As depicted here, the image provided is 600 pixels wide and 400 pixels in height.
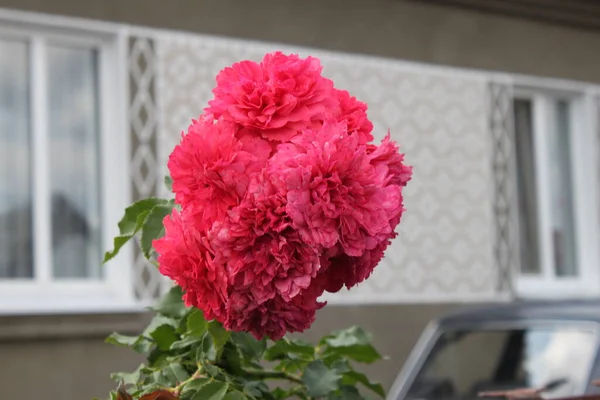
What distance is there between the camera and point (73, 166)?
7480 millimetres

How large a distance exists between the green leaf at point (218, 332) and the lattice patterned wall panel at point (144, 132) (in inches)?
222

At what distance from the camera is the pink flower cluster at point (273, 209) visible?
168 cm

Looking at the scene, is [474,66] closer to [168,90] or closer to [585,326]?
[168,90]

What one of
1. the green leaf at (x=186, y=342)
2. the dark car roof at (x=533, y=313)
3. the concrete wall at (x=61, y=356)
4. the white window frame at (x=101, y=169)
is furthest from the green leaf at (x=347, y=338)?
the white window frame at (x=101, y=169)

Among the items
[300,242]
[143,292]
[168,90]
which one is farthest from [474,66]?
[300,242]

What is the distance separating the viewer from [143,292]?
739cm

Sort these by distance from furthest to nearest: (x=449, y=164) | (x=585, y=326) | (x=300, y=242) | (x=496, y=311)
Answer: (x=449, y=164) → (x=496, y=311) → (x=585, y=326) → (x=300, y=242)

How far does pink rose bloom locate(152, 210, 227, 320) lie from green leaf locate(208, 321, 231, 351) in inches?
3.3

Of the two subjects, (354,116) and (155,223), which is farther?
(155,223)

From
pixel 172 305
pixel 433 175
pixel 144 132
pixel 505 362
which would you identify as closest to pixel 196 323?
pixel 172 305

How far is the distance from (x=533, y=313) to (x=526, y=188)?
5.98 meters

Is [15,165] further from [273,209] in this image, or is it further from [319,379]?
[273,209]

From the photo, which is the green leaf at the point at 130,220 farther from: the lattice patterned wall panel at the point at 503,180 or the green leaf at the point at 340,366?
the lattice patterned wall panel at the point at 503,180

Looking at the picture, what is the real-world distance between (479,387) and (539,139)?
6.26 m
